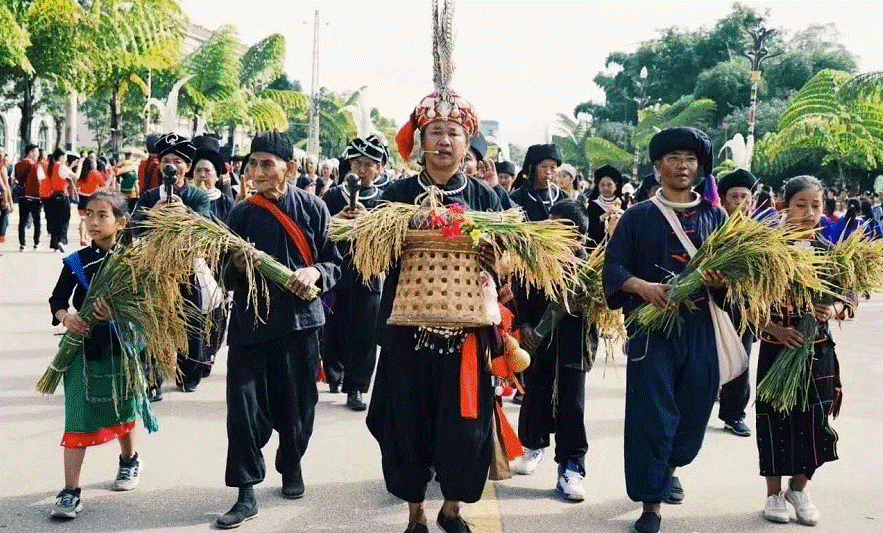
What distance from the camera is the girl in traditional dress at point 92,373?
4.79 metres

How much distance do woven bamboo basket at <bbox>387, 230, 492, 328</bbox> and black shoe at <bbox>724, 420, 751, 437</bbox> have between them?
10.7 ft

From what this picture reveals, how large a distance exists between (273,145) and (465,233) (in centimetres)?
120

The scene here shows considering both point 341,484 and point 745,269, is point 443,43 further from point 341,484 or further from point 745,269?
point 341,484

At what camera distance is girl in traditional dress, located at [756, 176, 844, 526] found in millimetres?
4992

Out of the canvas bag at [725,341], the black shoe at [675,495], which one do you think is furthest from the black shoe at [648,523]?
the canvas bag at [725,341]

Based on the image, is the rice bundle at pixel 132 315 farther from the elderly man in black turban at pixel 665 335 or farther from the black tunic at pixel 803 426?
the black tunic at pixel 803 426

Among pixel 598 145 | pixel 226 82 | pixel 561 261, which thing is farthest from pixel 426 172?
pixel 598 145

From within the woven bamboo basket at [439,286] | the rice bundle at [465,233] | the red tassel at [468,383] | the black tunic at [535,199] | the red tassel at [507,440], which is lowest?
the red tassel at [507,440]

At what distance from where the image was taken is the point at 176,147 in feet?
23.7

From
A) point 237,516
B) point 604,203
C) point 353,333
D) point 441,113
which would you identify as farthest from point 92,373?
point 604,203

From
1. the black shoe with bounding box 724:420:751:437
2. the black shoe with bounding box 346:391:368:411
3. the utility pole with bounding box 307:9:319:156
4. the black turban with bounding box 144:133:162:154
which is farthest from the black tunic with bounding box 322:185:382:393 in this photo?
the utility pole with bounding box 307:9:319:156

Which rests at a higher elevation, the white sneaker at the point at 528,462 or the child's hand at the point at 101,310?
the child's hand at the point at 101,310

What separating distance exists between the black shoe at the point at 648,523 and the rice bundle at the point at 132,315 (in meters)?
2.36

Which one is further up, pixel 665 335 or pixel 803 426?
pixel 665 335
